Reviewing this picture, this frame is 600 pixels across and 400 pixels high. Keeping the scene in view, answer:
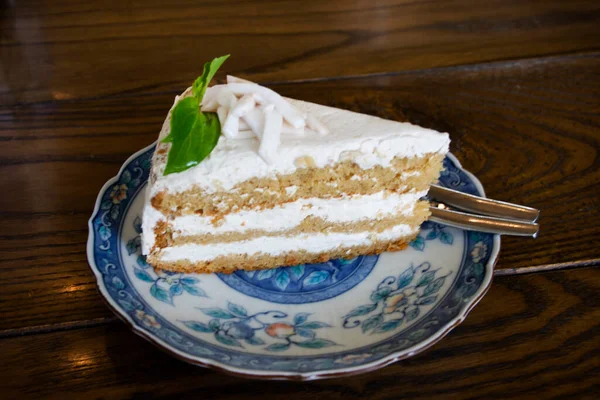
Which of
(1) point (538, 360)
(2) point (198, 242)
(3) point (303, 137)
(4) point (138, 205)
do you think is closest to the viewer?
(1) point (538, 360)

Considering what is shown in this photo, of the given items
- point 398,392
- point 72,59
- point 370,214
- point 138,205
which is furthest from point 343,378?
point 72,59

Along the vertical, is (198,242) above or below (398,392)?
above

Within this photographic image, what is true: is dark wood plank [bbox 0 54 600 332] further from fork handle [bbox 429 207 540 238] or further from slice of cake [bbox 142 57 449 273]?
slice of cake [bbox 142 57 449 273]

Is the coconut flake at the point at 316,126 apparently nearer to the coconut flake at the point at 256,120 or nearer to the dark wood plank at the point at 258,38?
the coconut flake at the point at 256,120

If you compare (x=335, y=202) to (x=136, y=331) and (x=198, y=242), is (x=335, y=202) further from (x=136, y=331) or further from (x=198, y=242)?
(x=136, y=331)

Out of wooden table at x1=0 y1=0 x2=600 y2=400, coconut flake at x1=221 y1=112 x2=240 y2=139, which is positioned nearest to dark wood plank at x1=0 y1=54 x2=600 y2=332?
wooden table at x1=0 y1=0 x2=600 y2=400

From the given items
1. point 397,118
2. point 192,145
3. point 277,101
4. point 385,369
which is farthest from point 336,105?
point 385,369

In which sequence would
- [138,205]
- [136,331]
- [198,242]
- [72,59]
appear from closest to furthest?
[136,331], [198,242], [138,205], [72,59]
